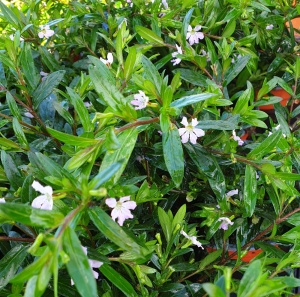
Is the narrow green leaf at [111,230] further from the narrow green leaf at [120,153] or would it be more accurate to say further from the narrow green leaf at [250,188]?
the narrow green leaf at [250,188]

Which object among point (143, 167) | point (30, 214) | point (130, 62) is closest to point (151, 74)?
point (130, 62)

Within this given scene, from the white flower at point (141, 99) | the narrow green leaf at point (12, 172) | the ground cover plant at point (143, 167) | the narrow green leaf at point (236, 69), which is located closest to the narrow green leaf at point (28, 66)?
the ground cover plant at point (143, 167)

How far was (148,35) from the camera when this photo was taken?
1179 mm

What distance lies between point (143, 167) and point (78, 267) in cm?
51

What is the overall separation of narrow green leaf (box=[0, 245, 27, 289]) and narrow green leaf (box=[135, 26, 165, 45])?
2.21ft

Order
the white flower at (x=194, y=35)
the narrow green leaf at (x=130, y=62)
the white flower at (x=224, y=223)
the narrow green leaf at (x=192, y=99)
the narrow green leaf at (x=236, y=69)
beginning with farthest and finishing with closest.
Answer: the white flower at (x=194, y=35) → the narrow green leaf at (x=236, y=69) → the white flower at (x=224, y=223) → the narrow green leaf at (x=130, y=62) → the narrow green leaf at (x=192, y=99)

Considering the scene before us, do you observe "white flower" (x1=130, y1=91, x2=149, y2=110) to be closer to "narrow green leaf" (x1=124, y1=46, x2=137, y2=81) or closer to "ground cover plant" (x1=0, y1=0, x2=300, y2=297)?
A: "ground cover plant" (x1=0, y1=0, x2=300, y2=297)

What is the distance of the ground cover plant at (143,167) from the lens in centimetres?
65

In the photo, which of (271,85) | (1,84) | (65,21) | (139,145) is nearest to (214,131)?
(139,145)

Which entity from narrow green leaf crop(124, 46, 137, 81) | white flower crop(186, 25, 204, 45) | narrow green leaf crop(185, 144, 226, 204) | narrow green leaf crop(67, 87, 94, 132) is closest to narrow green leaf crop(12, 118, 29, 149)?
narrow green leaf crop(67, 87, 94, 132)

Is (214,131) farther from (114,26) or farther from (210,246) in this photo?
(114,26)

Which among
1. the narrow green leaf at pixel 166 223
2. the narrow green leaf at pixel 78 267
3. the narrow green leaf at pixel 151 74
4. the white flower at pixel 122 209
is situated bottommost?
the narrow green leaf at pixel 166 223

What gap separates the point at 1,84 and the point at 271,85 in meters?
0.73

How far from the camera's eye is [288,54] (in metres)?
1.40
